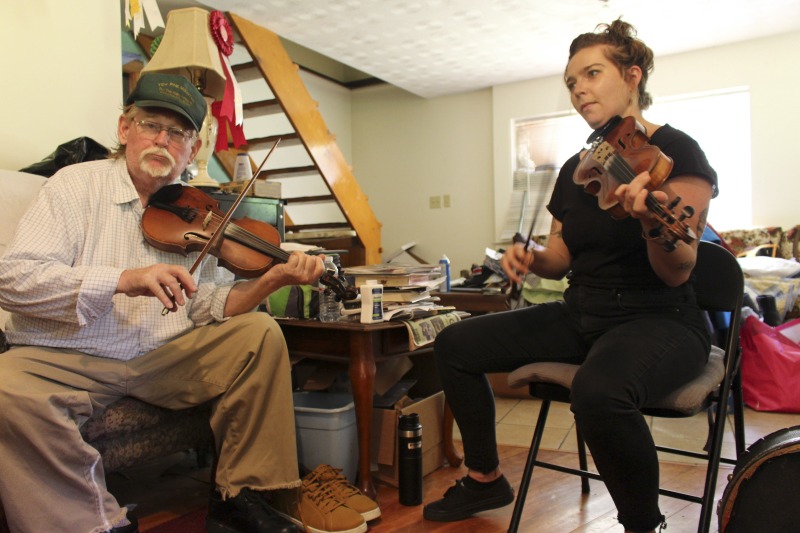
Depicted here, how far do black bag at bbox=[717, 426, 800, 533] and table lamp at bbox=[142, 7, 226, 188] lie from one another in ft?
5.90

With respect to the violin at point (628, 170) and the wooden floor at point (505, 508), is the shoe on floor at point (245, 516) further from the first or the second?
the violin at point (628, 170)

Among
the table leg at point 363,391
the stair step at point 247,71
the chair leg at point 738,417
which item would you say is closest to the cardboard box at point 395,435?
the table leg at point 363,391

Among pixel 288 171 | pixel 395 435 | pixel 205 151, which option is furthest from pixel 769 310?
pixel 288 171

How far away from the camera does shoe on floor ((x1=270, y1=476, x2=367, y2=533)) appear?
1434mm

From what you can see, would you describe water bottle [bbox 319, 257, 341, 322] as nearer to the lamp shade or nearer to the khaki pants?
the khaki pants

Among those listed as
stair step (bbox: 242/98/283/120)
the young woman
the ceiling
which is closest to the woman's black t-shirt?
the young woman

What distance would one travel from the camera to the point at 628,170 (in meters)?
1.15

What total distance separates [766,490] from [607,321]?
42 centimetres

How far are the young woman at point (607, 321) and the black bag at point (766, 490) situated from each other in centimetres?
12

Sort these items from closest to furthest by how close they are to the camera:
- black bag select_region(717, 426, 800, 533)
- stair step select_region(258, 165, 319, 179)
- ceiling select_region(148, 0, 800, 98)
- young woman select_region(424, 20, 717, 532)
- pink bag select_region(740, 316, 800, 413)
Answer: black bag select_region(717, 426, 800, 533)
young woman select_region(424, 20, 717, 532)
pink bag select_region(740, 316, 800, 413)
ceiling select_region(148, 0, 800, 98)
stair step select_region(258, 165, 319, 179)

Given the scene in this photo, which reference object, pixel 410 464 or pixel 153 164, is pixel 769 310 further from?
pixel 153 164

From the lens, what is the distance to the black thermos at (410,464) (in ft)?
5.42

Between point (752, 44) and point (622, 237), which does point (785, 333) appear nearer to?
point (622, 237)

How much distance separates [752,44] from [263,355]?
4.57 metres
